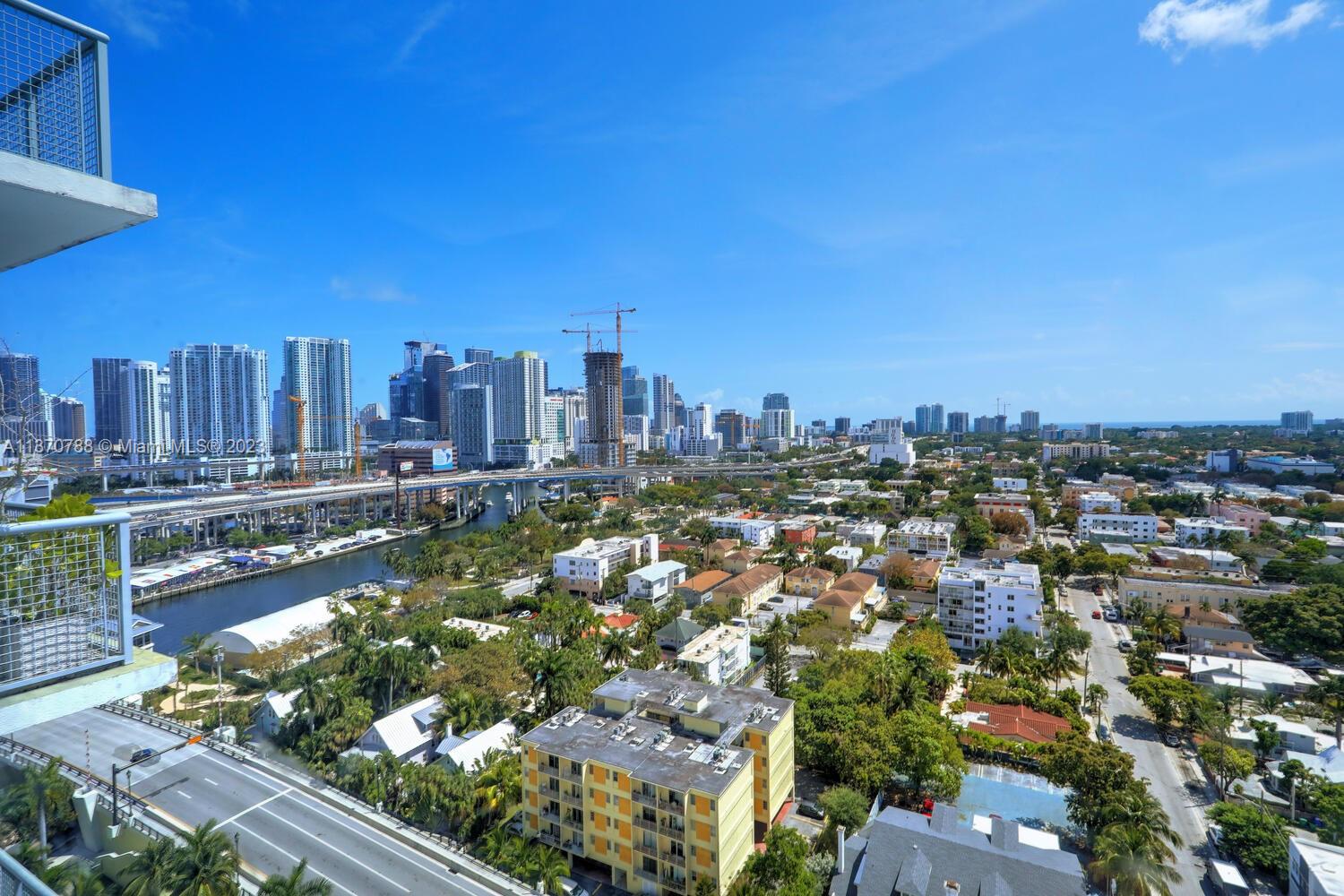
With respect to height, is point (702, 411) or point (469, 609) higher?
point (702, 411)

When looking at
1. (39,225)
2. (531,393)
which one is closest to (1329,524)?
(39,225)

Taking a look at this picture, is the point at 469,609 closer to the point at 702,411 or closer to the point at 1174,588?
the point at 1174,588

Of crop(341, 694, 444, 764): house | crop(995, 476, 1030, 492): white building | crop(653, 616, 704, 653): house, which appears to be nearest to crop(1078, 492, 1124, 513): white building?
crop(995, 476, 1030, 492): white building

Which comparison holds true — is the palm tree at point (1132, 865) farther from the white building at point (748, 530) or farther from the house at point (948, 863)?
the white building at point (748, 530)

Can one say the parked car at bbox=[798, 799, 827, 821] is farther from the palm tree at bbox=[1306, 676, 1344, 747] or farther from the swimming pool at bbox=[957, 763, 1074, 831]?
the palm tree at bbox=[1306, 676, 1344, 747]

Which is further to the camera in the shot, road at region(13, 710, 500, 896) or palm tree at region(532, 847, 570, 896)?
palm tree at region(532, 847, 570, 896)

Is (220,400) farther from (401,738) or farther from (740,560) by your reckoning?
(401,738)
